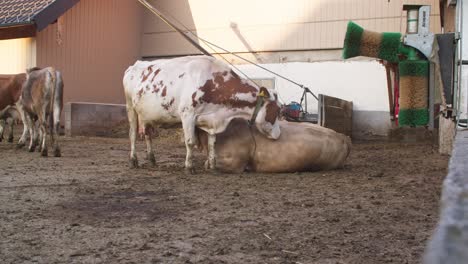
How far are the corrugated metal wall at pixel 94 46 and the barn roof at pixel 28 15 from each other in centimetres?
69

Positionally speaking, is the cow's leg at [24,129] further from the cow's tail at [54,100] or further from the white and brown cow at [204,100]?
the white and brown cow at [204,100]

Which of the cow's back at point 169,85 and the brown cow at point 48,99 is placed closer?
the cow's back at point 169,85

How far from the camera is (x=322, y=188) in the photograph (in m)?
6.16

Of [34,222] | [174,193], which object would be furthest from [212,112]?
[34,222]

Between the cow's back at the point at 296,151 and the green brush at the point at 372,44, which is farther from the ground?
the green brush at the point at 372,44

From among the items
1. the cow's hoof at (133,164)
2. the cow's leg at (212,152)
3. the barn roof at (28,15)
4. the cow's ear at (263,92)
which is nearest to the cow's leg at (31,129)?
the cow's hoof at (133,164)

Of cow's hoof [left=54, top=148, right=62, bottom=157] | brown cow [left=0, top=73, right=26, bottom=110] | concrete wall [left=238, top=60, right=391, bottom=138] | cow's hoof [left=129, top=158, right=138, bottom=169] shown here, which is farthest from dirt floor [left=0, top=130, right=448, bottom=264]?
concrete wall [left=238, top=60, right=391, bottom=138]

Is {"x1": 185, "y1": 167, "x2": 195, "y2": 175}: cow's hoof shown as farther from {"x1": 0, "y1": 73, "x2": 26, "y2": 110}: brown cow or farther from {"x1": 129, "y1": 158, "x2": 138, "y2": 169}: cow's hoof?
{"x1": 0, "y1": 73, "x2": 26, "y2": 110}: brown cow

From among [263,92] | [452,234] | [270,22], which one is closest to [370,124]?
[270,22]

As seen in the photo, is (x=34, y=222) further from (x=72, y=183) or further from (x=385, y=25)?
(x=385, y=25)

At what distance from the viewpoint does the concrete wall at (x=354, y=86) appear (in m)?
15.0

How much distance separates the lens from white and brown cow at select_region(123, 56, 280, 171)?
749 centimetres

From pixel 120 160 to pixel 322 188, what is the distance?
4.26 metres

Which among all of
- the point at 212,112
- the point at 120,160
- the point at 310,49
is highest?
the point at 310,49
